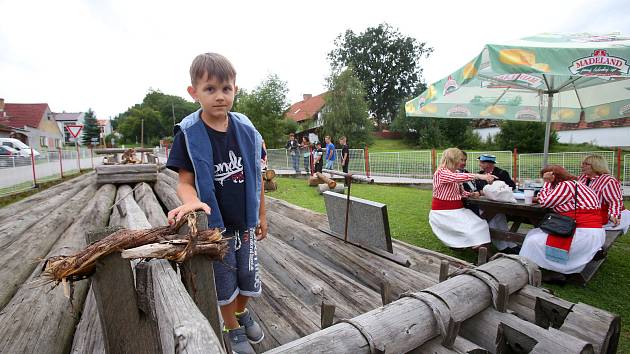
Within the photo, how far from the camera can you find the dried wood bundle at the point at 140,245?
3.48 feet

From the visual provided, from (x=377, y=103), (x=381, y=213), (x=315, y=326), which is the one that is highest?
(x=377, y=103)

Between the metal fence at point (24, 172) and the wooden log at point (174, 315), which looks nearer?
the wooden log at point (174, 315)

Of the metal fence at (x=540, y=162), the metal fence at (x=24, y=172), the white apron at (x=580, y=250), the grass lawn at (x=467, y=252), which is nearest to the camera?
the grass lawn at (x=467, y=252)

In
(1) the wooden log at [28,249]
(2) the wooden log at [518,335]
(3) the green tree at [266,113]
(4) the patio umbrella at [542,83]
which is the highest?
(3) the green tree at [266,113]

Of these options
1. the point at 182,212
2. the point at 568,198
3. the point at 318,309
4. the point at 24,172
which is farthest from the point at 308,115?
the point at 182,212

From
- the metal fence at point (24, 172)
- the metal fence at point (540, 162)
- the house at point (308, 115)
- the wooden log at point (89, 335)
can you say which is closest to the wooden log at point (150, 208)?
the wooden log at point (89, 335)

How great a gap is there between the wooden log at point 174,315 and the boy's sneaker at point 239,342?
2.70 feet

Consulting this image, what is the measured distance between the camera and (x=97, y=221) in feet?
13.2

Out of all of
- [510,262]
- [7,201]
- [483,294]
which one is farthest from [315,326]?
[7,201]

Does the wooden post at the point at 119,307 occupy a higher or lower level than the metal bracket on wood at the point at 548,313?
higher

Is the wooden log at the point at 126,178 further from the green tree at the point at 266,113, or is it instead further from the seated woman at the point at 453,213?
the green tree at the point at 266,113

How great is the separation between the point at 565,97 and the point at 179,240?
9121 millimetres

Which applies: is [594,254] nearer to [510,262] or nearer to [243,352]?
[510,262]

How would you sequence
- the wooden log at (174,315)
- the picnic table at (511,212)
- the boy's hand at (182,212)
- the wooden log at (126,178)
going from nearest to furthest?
the wooden log at (174,315), the boy's hand at (182,212), the picnic table at (511,212), the wooden log at (126,178)
